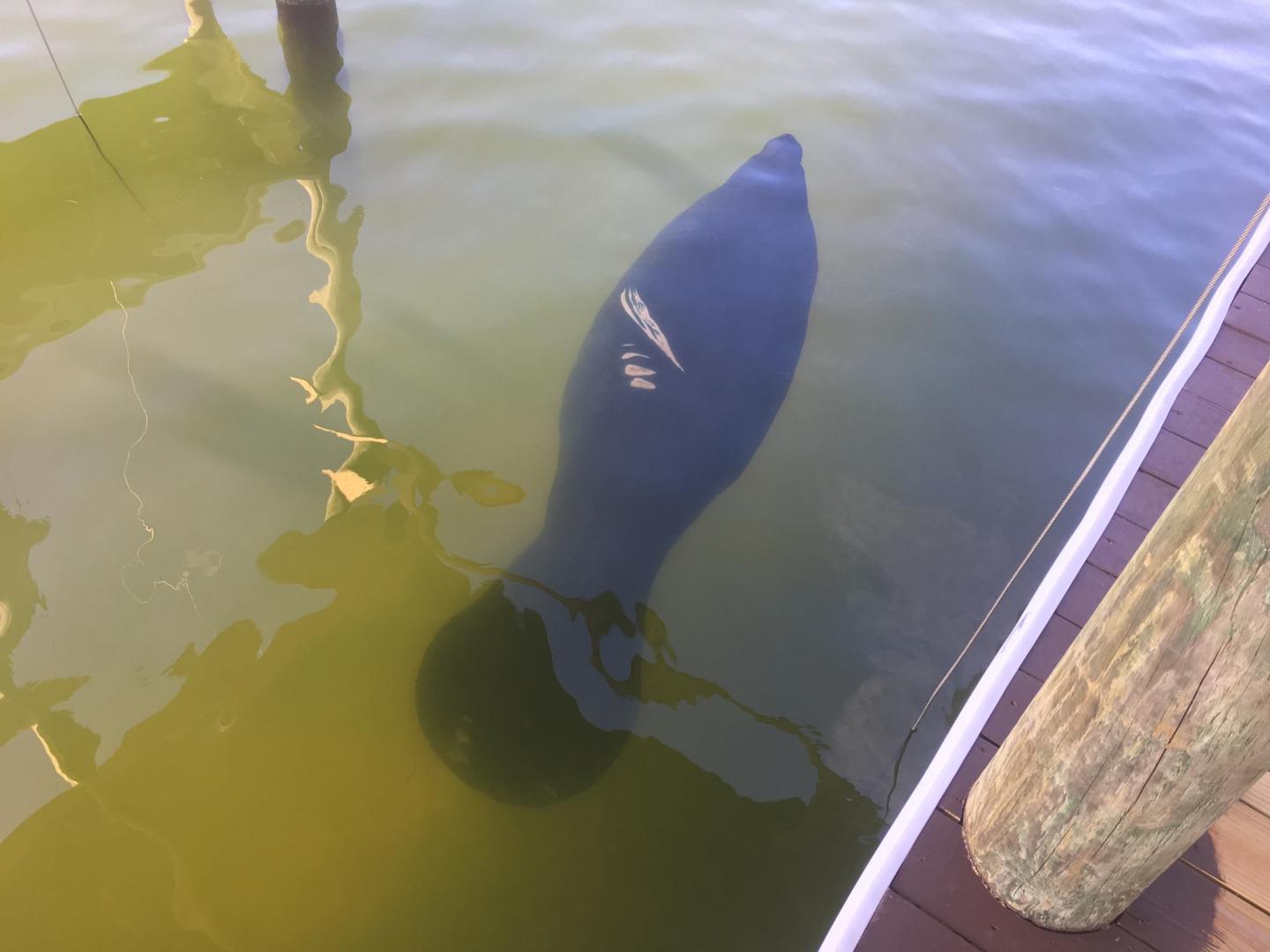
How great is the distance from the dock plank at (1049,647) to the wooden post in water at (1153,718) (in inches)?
25.6

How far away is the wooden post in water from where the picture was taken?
173cm

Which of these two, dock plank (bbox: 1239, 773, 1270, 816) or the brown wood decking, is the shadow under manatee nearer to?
the brown wood decking

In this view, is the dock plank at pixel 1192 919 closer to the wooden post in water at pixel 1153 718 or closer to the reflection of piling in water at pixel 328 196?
the wooden post in water at pixel 1153 718

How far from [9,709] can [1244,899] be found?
4.35 m

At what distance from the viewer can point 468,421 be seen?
4457 millimetres

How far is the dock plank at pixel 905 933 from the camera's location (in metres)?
2.52

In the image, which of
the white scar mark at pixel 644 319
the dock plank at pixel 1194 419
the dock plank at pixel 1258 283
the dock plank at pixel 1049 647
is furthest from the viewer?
the dock plank at pixel 1258 283

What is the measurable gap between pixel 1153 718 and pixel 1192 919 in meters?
1.08

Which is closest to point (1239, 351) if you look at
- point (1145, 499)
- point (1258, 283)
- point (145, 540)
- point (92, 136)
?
point (1258, 283)

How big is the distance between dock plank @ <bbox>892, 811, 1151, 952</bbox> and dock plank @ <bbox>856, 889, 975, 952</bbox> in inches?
0.9

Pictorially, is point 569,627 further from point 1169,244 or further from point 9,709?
point 1169,244

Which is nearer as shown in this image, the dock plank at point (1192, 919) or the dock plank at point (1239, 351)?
the dock plank at point (1192, 919)

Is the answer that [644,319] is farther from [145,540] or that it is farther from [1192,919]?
[1192,919]

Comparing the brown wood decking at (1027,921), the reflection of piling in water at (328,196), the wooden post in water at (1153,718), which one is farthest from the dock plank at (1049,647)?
the reflection of piling in water at (328,196)
